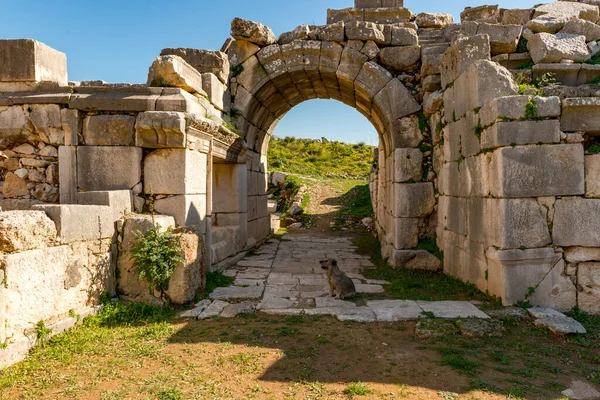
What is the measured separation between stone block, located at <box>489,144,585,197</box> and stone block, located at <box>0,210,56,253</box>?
5.03 metres

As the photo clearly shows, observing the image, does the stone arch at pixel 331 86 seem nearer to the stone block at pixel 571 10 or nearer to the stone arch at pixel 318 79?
the stone arch at pixel 318 79

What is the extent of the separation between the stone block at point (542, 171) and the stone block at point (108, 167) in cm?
481

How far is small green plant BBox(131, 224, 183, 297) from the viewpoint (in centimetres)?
450

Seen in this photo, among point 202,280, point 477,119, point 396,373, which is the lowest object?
point 396,373

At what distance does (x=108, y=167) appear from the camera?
5.29m

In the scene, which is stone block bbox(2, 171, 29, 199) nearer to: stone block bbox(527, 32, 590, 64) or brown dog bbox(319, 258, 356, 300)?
brown dog bbox(319, 258, 356, 300)

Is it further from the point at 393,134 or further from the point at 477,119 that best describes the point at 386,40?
the point at 477,119

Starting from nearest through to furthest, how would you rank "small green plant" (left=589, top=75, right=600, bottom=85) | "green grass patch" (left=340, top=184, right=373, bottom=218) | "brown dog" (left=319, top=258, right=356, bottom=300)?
"brown dog" (left=319, top=258, right=356, bottom=300)
"small green plant" (left=589, top=75, right=600, bottom=85)
"green grass patch" (left=340, top=184, right=373, bottom=218)

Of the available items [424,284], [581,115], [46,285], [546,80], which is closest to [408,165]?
[424,284]

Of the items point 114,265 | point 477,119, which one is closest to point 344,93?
point 477,119

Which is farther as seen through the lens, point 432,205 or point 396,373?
point 432,205

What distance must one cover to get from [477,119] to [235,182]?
15.7 ft

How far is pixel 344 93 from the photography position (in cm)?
912

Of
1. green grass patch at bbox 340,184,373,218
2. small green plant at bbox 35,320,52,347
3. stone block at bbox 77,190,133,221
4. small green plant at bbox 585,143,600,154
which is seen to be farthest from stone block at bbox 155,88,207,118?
green grass patch at bbox 340,184,373,218
